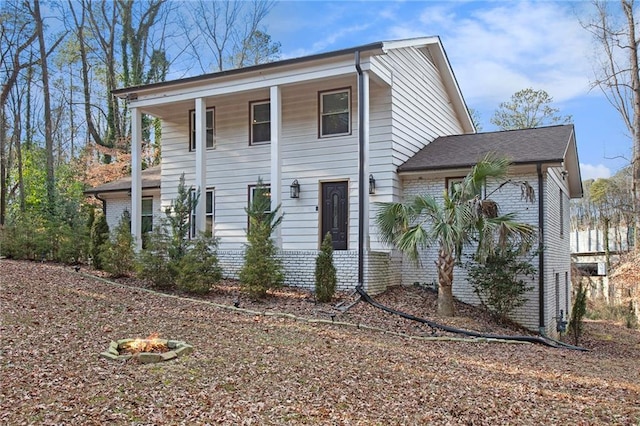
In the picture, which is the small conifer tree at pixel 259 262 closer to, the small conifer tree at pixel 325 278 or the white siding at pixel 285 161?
the small conifer tree at pixel 325 278

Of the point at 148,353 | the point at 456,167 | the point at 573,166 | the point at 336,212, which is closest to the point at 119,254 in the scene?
the point at 336,212

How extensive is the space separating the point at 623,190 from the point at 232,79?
82.5 ft

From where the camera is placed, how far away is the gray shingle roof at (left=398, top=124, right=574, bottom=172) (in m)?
12.2

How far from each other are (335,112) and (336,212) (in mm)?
2616

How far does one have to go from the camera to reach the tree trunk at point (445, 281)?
10.7 metres

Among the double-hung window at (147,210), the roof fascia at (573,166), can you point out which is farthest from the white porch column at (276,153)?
the roof fascia at (573,166)

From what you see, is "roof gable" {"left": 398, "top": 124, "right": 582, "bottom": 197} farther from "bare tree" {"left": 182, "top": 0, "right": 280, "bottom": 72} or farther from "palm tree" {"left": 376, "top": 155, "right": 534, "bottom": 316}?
"bare tree" {"left": 182, "top": 0, "right": 280, "bottom": 72}

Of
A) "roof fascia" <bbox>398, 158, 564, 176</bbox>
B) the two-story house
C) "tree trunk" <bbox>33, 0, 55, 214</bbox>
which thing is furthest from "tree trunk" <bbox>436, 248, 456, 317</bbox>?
"tree trunk" <bbox>33, 0, 55, 214</bbox>

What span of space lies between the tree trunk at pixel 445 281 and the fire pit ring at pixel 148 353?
588cm

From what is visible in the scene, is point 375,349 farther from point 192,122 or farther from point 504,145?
point 192,122

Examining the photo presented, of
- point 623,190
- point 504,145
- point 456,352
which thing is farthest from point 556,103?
point 456,352

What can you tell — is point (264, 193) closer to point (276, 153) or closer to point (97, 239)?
point (276, 153)

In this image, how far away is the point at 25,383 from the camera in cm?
514

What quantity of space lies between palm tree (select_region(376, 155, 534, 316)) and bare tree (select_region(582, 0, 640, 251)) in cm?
969
